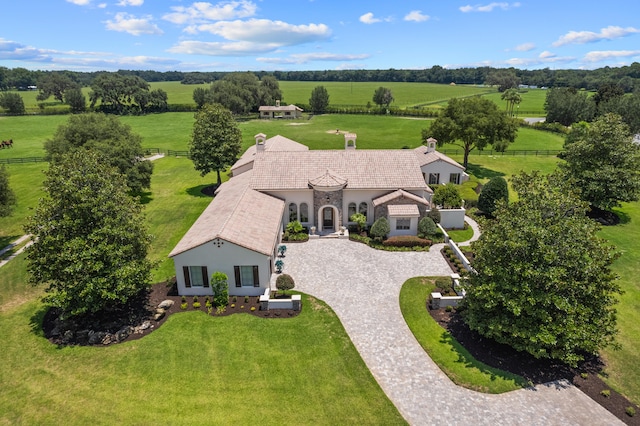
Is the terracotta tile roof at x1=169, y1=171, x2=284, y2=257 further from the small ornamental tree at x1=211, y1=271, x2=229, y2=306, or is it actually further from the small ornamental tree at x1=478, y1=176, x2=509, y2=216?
the small ornamental tree at x1=478, y1=176, x2=509, y2=216

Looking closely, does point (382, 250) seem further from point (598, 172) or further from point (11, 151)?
point (11, 151)

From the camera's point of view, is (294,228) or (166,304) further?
(294,228)

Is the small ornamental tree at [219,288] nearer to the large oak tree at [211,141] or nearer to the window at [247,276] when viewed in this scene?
the window at [247,276]

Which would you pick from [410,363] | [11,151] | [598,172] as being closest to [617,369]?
[410,363]

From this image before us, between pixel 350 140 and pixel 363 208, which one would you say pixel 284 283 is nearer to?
pixel 363 208

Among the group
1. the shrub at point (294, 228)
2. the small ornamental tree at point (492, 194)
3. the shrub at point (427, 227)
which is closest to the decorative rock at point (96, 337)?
the shrub at point (294, 228)

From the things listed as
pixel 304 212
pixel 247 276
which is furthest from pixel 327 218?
pixel 247 276

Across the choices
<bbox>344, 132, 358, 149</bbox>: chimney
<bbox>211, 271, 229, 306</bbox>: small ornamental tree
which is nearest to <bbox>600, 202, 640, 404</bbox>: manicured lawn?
<bbox>211, 271, 229, 306</bbox>: small ornamental tree
